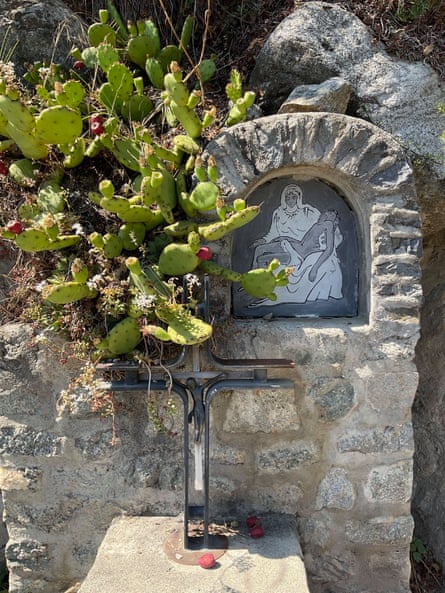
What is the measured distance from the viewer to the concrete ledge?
6.30 feet

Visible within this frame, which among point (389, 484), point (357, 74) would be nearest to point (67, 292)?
point (389, 484)

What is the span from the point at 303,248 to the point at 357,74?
1.08 meters

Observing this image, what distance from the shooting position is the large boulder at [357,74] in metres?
2.77

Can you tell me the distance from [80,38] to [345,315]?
2165 mm

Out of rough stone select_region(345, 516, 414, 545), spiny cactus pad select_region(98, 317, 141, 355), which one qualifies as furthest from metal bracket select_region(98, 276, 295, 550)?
rough stone select_region(345, 516, 414, 545)

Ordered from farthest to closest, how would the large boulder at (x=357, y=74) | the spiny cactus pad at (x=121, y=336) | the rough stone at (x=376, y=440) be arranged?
the large boulder at (x=357, y=74) → the rough stone at (x=376, y=440) → the spiny cactus pad at (x=121, y=336)

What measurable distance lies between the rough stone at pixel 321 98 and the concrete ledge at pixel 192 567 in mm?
1942

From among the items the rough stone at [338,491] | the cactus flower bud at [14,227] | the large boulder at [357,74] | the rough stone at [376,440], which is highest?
the large boulder at [357,74]

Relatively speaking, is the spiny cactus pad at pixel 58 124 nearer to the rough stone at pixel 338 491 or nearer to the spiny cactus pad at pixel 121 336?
the spiny cactus pad at pixel 121 336

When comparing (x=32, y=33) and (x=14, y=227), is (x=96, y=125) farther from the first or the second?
(x=32, y=33)

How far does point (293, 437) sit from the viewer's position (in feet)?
7.94

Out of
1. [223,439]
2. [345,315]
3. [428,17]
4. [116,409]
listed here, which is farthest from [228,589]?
[428,17]

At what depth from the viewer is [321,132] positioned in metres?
2.30

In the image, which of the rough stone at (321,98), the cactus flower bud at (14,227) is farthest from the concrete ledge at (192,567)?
the rough stone at (321,98)
